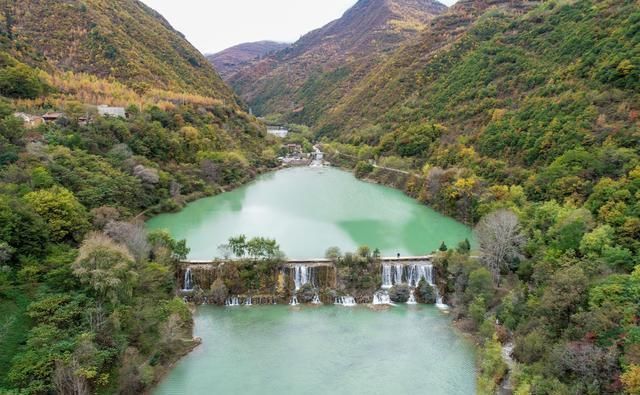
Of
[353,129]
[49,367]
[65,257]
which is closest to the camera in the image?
[49,367]

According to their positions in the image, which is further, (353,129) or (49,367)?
(353,129)

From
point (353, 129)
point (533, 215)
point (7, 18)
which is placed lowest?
point (533, 215)

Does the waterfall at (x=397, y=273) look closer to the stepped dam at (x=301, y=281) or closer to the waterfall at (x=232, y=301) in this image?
the stepped dam at (x=301, y=281)

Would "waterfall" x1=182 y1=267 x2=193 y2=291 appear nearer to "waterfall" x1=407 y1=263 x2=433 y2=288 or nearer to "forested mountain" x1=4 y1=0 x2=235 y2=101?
"waterfall" x1=407 y1=263 x2=433 y2=288

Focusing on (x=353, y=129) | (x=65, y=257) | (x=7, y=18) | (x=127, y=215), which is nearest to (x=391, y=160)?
(x=353, y=129)

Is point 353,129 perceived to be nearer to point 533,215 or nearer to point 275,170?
point 275,170

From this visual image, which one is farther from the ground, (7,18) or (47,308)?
(7,18)
